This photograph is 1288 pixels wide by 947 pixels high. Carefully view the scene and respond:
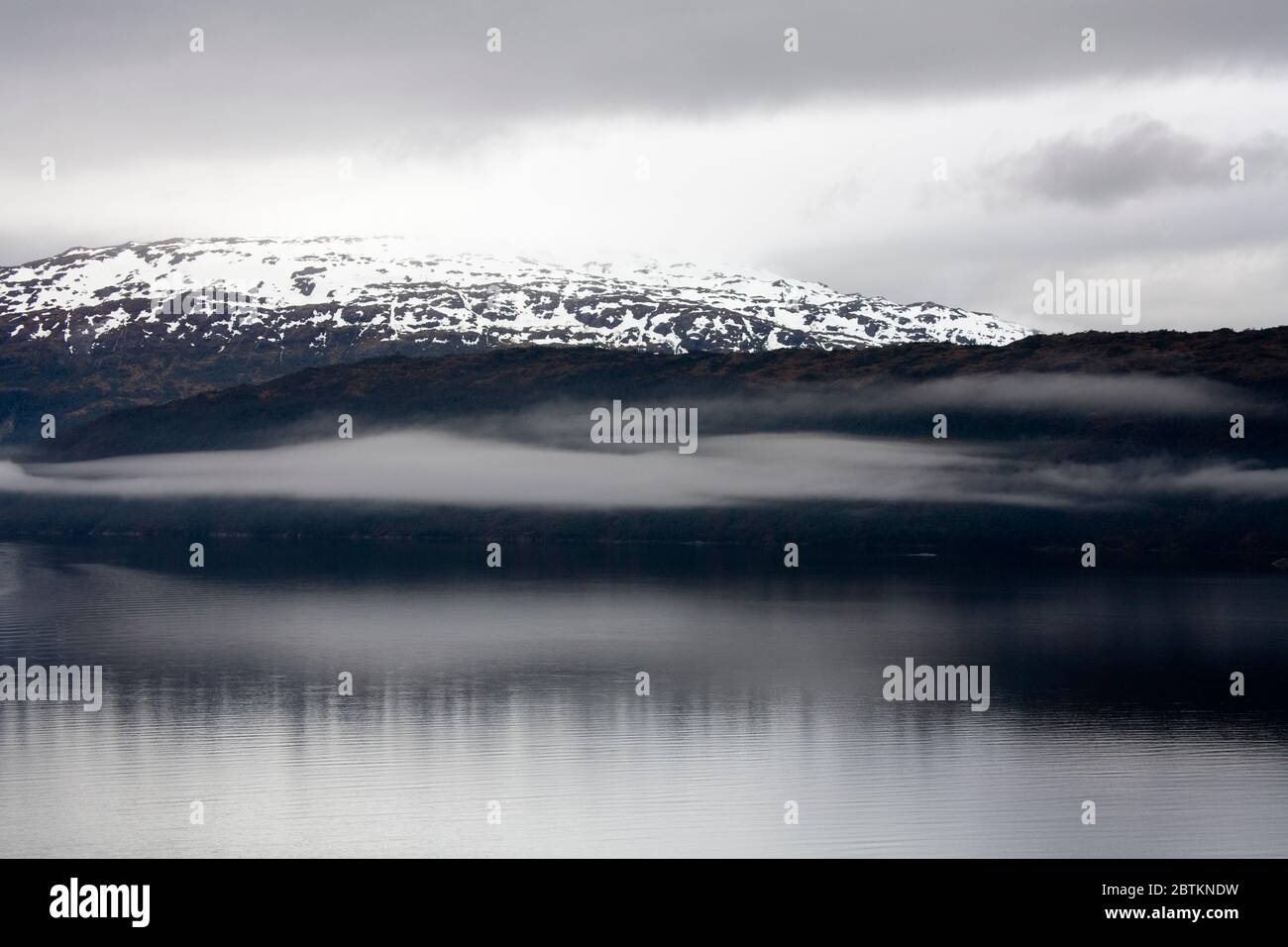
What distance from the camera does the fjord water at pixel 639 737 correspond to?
51031 mm

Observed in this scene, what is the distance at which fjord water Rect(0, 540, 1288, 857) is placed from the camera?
5103 cm

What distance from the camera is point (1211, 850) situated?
4903 centimetres

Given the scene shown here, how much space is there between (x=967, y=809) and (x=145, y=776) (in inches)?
1162

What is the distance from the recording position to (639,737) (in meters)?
69.1
